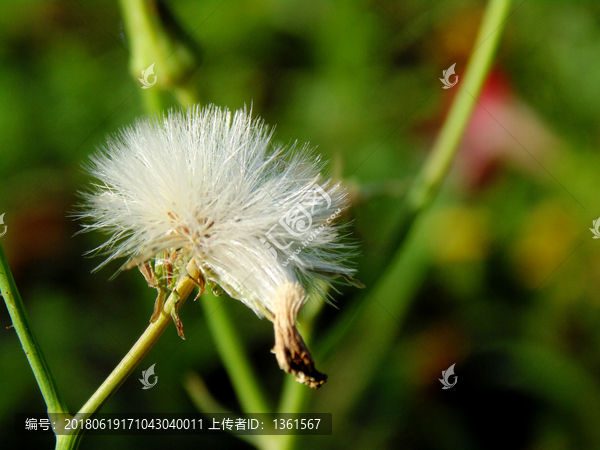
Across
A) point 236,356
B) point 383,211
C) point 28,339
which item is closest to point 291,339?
point 28,339

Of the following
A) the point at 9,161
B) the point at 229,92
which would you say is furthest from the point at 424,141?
the point at 9,161

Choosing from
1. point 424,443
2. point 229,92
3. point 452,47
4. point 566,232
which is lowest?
point 424,443

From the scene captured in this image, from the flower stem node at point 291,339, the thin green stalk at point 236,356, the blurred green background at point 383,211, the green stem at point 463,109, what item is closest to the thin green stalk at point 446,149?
the green stem at point 463,109

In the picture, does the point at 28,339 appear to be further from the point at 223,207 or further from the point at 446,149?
the point at 446,149

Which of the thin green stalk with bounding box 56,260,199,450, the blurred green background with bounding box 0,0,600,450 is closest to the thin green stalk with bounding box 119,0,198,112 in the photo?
the thin green stalk with bounding box 56,260,199,450

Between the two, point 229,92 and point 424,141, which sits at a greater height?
point 229,92

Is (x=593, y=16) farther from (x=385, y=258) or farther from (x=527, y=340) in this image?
(x=385, y=258)

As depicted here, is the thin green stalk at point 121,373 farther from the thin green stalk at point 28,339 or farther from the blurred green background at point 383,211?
the blurred green background at point 383,211

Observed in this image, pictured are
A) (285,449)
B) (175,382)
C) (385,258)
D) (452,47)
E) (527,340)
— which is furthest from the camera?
(452,47)
